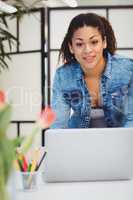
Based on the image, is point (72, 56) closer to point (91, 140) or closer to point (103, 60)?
point (103, 60)

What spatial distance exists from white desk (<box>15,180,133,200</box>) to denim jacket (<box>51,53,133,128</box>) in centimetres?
258

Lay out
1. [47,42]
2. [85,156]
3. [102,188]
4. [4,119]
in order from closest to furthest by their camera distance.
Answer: [4,119] < [102,188] < [85,156] < [47,42]

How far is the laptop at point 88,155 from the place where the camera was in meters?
1.64

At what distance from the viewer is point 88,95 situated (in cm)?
416

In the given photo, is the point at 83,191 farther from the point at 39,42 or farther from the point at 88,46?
the point at 39,42

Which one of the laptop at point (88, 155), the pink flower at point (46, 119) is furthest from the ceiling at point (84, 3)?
the pink flower at point (46, 119)

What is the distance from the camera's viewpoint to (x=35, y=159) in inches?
58.1

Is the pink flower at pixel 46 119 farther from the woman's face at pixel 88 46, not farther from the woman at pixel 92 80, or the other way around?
the woman's face at pixel 88 46

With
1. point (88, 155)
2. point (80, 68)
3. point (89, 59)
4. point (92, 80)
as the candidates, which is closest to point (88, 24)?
point (89, 59)

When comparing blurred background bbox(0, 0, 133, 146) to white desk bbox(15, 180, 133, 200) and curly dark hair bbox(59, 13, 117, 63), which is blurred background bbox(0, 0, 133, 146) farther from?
white desk bbox(15, 180, 133, 200)

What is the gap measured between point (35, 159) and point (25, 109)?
114 inches

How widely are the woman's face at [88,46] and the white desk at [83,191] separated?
278 cm

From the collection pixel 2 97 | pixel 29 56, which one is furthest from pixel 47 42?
pixel 2 97

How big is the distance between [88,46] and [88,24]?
282 mm
